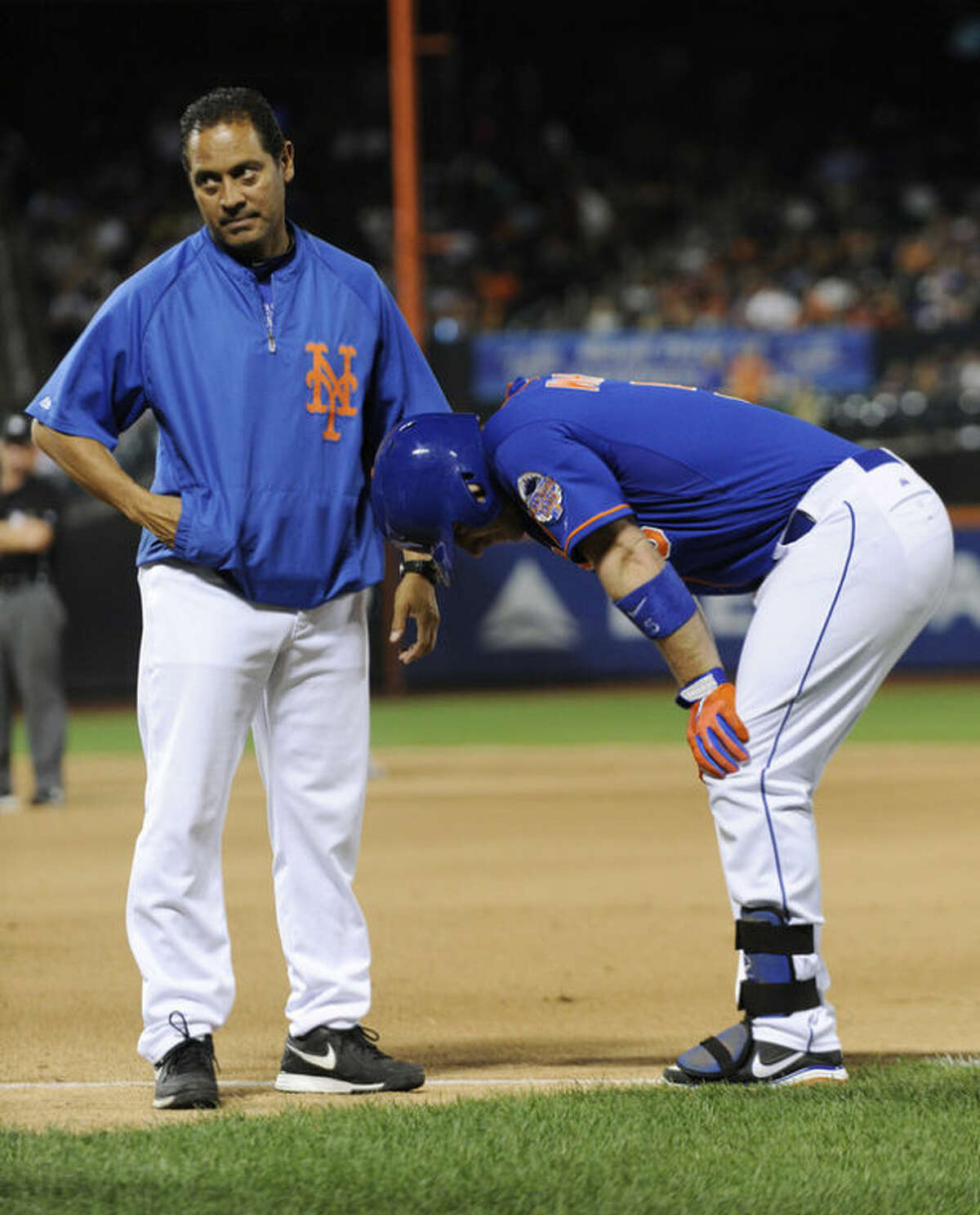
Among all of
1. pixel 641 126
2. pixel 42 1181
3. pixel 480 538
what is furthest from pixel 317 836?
pixel 641 126

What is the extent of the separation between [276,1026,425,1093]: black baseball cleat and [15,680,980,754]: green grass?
9938 mm

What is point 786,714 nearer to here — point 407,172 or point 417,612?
point 417,612

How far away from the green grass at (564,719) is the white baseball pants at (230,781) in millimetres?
9910

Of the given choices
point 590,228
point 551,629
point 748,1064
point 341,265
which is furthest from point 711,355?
point 748,1064

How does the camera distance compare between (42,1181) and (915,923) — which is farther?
(915,923)

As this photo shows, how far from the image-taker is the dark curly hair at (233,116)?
4664 millimetres

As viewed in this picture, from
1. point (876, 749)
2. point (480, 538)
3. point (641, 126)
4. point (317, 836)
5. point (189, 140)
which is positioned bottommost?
point (876, 749)

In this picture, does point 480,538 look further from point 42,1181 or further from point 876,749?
point 876,749

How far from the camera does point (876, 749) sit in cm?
1392

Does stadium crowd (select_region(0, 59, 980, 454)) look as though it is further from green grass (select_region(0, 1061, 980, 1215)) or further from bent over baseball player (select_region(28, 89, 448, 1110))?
green grass (select_region(0, 1061, 980, 1215))

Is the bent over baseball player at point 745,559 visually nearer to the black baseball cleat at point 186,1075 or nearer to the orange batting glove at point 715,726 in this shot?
the orange batting glove at point 715,726

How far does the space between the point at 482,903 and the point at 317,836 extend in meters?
3.26

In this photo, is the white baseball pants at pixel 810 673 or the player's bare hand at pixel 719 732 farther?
the white baseball pants at pixel 810 673

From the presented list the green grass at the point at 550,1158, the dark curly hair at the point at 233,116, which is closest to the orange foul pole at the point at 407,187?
the dark curly hair at the point at 233,116
